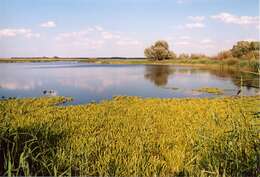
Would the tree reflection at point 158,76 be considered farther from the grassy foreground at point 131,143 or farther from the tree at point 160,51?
the tree at point 160,51

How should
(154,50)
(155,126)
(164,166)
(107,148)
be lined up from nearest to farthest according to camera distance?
(164,166) → (107,148) → (155,126) → (154,50)

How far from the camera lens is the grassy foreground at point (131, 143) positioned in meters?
3.26

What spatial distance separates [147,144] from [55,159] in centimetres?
217

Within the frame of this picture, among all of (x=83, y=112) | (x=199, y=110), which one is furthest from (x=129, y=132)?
(x=199, y=110)

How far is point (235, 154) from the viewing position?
11.1ft

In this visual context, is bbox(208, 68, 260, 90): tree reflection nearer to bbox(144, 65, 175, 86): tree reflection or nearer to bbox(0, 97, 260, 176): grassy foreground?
bbox(0, 97, 260, 176): grassy foreground

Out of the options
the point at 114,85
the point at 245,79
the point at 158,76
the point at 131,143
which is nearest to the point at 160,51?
the point at 158,76

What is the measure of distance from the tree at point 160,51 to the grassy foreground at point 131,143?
57665mm

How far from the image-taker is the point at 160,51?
65.9 metres

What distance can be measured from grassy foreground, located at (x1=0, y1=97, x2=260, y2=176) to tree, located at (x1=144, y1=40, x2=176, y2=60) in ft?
189

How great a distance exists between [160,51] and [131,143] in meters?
61.7

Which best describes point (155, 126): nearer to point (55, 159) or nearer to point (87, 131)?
point (87, 131)

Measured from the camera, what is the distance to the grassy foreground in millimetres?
3262

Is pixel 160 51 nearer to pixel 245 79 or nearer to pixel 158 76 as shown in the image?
pixel 158 76
